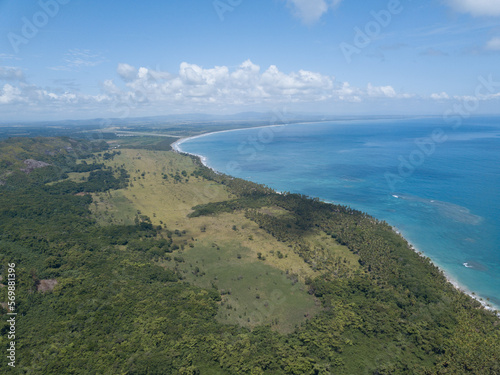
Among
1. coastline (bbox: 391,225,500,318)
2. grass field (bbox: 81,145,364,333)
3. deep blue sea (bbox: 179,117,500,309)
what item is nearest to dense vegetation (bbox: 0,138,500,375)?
grass field (bbox: 81,145,364,333)

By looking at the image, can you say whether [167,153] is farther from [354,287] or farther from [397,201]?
[354,287]

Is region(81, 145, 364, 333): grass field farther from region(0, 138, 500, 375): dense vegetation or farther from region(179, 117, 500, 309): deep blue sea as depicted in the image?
region(179, 117, 500, 309): deep blue sea

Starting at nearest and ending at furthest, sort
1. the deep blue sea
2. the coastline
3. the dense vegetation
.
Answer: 1. the dense vegetation
2. the coastline
3. the deep blue sea

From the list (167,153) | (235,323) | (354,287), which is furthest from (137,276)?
(167,153)

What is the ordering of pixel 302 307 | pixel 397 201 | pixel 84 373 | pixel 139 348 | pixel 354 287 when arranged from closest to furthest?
pixel 84 373, pixel 139 348, pixel 302 307, pixel 354 287, pixel 397 201

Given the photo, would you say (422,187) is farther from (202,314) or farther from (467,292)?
(202,314)

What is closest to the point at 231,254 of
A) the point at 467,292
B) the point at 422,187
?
the point at 467,292
